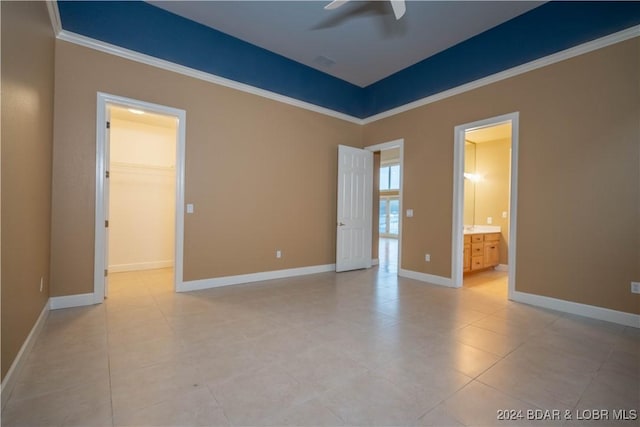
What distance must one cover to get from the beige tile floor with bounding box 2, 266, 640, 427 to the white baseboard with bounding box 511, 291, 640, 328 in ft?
0.51

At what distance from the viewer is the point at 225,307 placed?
332 cm

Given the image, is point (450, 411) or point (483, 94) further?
point (483, 94)

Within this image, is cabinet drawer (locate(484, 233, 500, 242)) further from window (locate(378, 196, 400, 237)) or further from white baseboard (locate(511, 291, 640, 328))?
window (locate(378, 196, 400, 237))

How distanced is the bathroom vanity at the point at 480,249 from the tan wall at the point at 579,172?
1.41 meters

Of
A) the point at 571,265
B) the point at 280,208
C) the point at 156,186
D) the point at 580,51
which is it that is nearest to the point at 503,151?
the point at 580,51

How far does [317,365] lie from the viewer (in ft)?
6.86

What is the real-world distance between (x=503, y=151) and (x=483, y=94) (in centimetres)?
283

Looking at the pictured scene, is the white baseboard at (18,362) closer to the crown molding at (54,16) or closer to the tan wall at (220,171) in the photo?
the tan wall at (220,171)

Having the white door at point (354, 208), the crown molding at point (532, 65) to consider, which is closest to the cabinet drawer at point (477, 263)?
the white door at point (354, 208)

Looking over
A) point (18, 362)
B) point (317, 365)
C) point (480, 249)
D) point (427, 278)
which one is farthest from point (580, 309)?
point (18, 362)

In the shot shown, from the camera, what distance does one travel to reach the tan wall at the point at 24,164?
1711mm

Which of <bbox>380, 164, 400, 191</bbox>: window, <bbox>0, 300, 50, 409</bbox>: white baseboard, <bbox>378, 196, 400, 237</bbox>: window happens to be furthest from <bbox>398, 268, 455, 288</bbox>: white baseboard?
<bbox>378, 196, 400, 237</bbox>: window

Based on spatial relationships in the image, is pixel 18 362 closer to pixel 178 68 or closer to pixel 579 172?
pixel 178 68

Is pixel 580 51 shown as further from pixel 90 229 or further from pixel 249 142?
pixel 90 229
